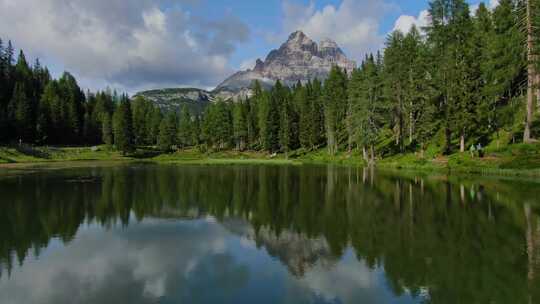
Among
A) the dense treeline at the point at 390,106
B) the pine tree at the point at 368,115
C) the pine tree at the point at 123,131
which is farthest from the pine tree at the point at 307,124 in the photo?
the pine tree at the point at 123,131

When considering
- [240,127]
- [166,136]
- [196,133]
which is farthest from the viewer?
[196,133]

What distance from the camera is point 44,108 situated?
113 metres

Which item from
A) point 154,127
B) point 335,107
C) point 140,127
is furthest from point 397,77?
point 154,127

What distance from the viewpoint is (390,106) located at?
219 feet

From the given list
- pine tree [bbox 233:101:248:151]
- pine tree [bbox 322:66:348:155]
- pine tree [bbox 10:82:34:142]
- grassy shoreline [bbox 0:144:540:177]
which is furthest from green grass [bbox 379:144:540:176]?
pine tree [bbox 10:82:34:142]

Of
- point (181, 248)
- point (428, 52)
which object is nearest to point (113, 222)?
point (181, 248)

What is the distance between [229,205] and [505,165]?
32.2 m

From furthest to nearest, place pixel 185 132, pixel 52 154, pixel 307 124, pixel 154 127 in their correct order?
pixel 154 127 → pixel 185 132 → pixel 307 124 → pixel 52 154

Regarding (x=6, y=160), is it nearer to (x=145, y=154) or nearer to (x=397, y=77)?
(x=145, y=154)

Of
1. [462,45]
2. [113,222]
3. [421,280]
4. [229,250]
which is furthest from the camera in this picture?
[462,45]

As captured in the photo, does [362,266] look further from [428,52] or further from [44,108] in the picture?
[44,108]

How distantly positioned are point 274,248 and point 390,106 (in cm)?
5549

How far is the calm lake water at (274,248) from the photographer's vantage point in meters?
11.9

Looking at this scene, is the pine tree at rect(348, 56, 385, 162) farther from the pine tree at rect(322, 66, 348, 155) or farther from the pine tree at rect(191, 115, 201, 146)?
the pine tree at rect(191, 115, 201, 146)
